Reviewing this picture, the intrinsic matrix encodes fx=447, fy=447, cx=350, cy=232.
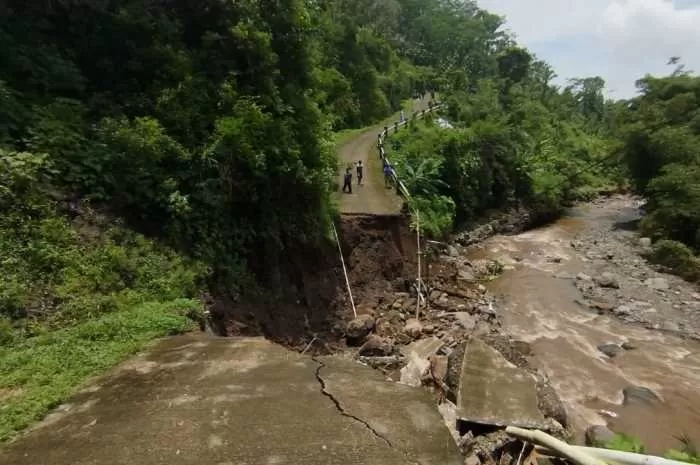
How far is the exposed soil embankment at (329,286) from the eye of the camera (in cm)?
1058

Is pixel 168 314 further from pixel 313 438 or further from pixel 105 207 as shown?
pixel 313 438

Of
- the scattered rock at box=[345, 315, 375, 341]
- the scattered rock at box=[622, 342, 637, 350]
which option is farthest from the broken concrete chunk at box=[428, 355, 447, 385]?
the scattered rock at box=[622, 342, 637, 350]

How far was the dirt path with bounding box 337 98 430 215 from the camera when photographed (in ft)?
58.0

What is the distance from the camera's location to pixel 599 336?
Answer: 14.6 m

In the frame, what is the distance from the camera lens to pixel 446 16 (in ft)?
212

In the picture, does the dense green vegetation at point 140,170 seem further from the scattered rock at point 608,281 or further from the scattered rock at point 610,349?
the scattered rock at point 608,281

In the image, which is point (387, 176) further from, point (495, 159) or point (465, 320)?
point (495, 159)

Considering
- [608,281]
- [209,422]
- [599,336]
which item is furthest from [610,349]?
[209,422]

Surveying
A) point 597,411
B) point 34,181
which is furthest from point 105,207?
point 597,411

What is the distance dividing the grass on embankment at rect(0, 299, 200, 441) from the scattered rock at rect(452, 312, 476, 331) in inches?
361

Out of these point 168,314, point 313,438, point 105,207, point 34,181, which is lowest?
point 313,438

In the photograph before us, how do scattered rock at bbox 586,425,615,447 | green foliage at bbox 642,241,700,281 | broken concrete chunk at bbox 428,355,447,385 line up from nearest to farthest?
scattered rock at bbox 586,425,615,447 < broken concrete chunk at bbox 428,355,447,385 < green foliage at bbox 642,241,700,281

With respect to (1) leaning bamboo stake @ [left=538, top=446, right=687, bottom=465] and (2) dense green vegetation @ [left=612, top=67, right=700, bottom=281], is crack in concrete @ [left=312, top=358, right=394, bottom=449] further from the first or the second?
(2) dense green vegetation @ [left=612, top=67, right=700, bottom=281]

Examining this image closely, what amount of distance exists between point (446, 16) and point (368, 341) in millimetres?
64168
